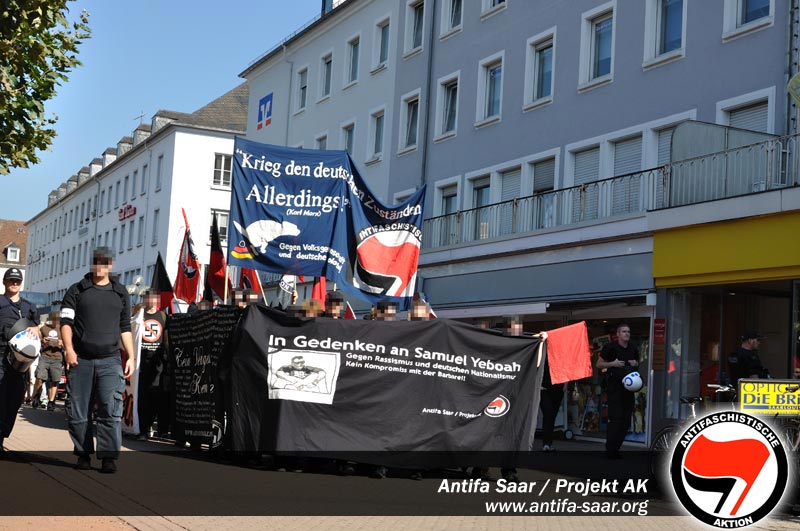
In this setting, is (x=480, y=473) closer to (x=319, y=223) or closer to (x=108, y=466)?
(x=108, y=466)

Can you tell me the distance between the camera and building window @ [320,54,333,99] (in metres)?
42.0

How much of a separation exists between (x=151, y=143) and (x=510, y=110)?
147ft

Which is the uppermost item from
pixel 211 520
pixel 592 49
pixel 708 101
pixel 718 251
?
pixel 592 49

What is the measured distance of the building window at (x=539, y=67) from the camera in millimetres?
27875

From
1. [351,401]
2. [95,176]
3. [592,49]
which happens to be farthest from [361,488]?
[95,176]

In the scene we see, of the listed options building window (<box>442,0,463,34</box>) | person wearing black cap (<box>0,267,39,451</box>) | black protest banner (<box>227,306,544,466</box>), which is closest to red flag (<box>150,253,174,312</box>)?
person wearing black cap (<box>0,267,39,451</box>)

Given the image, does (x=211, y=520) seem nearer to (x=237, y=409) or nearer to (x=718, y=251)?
(x=237, y=409)

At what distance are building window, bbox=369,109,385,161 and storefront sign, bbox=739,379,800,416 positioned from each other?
27863 millimetres

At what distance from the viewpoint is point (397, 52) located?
36156mm

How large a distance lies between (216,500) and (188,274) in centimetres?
1033

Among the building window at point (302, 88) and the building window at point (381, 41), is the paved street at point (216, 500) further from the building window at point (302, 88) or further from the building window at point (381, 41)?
the building window at point (302, 88)

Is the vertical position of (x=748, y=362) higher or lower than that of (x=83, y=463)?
higher

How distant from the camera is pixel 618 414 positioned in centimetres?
1641

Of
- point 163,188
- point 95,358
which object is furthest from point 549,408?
point 163,188
